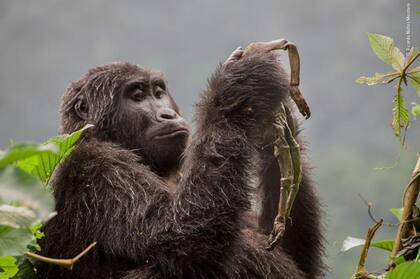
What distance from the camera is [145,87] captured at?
418 cm

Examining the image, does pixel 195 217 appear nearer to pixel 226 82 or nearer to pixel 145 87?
→ pixel 226 82

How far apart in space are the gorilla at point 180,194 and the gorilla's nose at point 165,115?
1 centimetres

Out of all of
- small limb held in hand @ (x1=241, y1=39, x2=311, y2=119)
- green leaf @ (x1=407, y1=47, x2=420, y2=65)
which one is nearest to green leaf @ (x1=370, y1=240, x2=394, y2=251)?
green leaf @ (x1=407, y1=47, x2=420, y2=65)

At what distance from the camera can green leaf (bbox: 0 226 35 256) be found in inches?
59.8

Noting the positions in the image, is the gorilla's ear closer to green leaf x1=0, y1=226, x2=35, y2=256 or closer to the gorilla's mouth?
the gorilla's mouth

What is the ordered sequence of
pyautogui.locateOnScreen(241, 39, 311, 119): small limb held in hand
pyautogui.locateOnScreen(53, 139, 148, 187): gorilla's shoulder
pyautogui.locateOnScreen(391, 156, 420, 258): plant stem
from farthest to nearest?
pyautogui.locateOnScreen(53, 139, 148, 187): gorilla's shoulder → pyautogui.locateOnScreen(241, 39, 311, 119): small limb held in hand → pyautogui.locateOnScreen(391, 156, 420, 258): plant stem

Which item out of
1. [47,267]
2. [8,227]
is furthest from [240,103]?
[8,227]

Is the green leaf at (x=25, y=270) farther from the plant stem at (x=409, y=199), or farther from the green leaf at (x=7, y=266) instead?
the plant stem at (x=409, y=199)

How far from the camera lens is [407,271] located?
75.9 inches

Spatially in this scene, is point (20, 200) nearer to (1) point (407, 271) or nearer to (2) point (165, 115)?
(1) point (407, 271)

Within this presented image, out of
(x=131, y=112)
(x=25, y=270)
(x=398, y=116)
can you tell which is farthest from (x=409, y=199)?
(x=131, y=112)

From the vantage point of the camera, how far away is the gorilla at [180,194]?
→ 10.2 feet

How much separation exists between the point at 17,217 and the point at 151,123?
8.41ft

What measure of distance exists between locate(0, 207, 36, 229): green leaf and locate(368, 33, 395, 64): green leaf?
165cm
